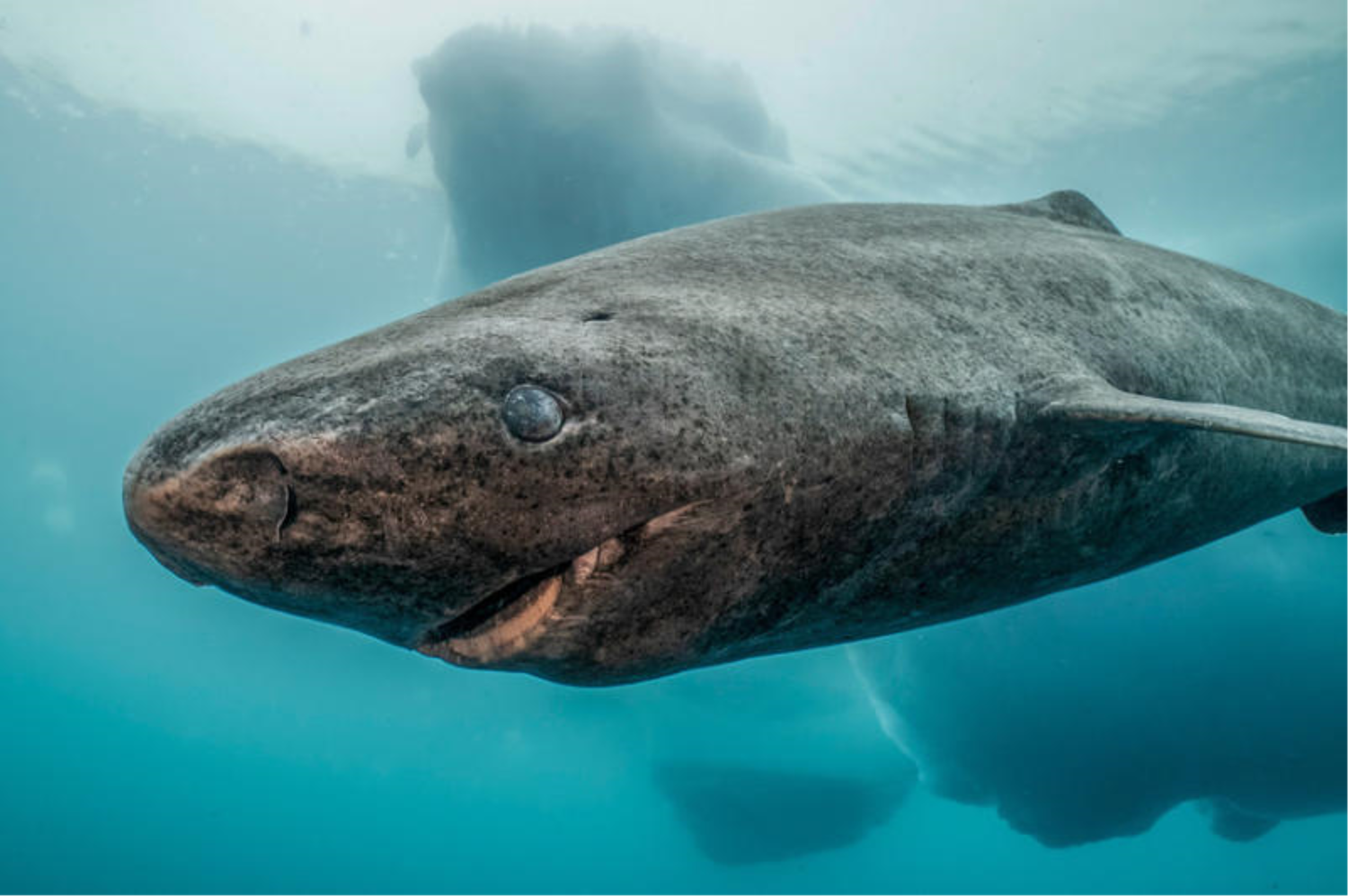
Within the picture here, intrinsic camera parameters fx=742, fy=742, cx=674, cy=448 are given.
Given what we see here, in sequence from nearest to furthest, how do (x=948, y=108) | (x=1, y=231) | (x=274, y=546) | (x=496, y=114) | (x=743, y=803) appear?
(x=274, y=546), (x=496, y=114), (x=948, y=108), (x=743, y=803), (x=1, y=231)

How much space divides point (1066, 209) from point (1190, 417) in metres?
2.81

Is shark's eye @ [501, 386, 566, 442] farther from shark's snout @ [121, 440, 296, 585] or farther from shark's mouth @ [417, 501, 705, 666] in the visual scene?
shark's snout @ [121, 440, 296, 585]

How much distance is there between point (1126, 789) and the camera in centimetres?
1858

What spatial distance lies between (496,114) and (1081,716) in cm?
2063

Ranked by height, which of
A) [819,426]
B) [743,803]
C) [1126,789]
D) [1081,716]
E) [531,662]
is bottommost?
[743,803]

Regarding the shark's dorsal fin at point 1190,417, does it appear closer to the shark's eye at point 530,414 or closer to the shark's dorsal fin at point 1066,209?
the shark's eye at point 530,414

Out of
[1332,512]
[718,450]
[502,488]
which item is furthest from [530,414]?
[1332,512]

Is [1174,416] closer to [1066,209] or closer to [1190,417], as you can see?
[1190,417]

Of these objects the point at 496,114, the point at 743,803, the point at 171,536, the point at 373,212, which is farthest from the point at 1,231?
the point at 171,536

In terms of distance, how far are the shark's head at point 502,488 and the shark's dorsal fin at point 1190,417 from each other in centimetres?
106

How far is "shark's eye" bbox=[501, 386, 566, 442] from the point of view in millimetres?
1704

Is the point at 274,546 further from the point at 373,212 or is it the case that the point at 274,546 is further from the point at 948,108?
the point at 373,212

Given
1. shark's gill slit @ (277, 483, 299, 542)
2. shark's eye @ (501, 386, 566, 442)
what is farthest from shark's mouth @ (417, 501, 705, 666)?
shark's gill slit @ (277, 483, 299, 542)

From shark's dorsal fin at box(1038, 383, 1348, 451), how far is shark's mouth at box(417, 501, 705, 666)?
4.58ft
